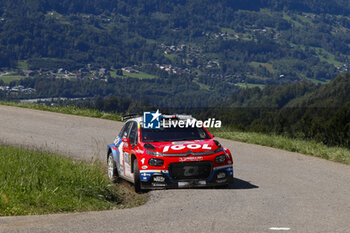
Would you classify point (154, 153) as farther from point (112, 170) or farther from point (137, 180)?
point (112, 170)

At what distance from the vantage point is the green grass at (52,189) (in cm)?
931

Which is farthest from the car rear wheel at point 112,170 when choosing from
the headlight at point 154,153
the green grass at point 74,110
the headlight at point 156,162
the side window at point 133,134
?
the green grass at point 74,110

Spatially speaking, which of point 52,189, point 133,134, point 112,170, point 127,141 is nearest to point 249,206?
point 52,189

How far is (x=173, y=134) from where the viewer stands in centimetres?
1269

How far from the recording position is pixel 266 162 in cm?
1627

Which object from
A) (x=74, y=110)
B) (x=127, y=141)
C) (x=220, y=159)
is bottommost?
(x=74, y=110)

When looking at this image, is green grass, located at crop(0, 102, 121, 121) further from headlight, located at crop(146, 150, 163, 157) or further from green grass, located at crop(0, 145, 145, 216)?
headlight, located at crop(146, 150, 163, 157)

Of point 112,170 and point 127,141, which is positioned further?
point 112,170

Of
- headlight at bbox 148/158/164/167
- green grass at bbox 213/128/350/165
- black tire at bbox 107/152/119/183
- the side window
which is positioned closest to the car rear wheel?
black tire at bbox 107/152/119/183

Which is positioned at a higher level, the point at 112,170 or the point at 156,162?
the point at 156,162

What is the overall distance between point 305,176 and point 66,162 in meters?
5.32

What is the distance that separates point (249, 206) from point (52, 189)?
3285mm

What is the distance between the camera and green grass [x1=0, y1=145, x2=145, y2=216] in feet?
30.6

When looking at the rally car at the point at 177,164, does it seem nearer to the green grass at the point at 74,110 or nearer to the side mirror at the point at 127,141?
the side mirror at the point at 127,141
